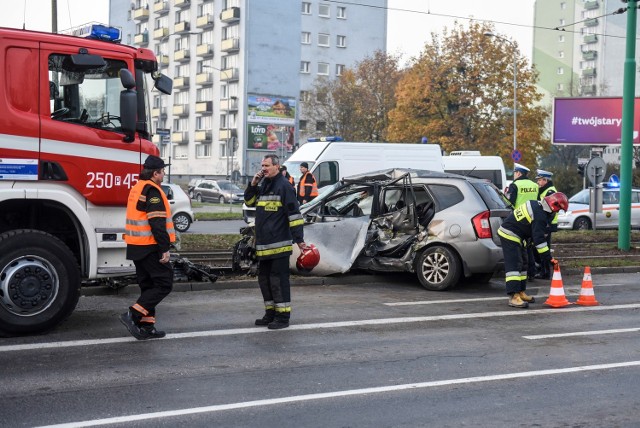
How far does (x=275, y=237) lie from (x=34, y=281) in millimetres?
2410

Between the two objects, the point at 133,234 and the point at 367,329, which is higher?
the point at 133,234

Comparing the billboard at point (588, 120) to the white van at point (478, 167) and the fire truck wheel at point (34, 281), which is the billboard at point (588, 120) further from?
the fire truck wheel at point (34, 281)

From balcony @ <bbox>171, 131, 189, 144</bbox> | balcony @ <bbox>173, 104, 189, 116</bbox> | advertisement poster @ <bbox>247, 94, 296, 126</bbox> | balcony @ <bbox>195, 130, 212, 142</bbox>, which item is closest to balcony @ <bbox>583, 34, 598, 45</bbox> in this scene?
advertisement poster @ <bbox>247, 94, 296, 126</bbox>

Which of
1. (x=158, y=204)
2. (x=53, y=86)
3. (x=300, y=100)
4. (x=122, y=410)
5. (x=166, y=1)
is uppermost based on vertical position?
(x=166, y=1)

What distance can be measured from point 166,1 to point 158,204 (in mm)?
76966

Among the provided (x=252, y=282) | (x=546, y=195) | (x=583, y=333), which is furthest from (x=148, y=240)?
(x=546, y=195)

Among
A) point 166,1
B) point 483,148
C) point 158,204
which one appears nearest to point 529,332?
point 158,204

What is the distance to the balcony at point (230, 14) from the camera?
7200cm

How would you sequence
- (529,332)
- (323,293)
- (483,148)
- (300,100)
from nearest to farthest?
1. (529,332)
2. (323,293)
3. (483,148)
4. (300,100)

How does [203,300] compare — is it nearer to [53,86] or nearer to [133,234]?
[133,234]

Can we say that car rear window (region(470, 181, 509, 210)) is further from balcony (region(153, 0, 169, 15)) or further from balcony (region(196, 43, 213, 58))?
balcony (region(153, 0, 169, 15))

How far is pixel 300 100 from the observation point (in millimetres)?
76125

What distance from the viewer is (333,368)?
7.01 m

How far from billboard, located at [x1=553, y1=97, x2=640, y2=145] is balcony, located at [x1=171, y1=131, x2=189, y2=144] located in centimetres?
4218
